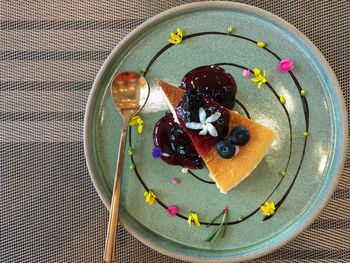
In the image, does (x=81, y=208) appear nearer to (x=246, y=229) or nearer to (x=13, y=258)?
(x=13, y=258)

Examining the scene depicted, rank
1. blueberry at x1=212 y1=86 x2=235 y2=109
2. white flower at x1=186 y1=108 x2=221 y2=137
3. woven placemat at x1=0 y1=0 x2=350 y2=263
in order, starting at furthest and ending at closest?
1. woven placemat at x1=0 y1=0 x2=350 y2=263
2. blueberry at x1=212 y1=86 x2=235 y2=109
3. white flower at x1=186 y1=108 x2=221 y2=137

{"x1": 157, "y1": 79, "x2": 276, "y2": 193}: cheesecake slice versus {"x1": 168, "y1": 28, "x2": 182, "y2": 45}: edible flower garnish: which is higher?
{"x1": 168, "y1": 28, "x2": 182, "y2": 45}: edible flower garnish

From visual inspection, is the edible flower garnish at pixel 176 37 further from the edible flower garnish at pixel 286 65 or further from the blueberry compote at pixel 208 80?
the edible flower garnish at pixel 286 65

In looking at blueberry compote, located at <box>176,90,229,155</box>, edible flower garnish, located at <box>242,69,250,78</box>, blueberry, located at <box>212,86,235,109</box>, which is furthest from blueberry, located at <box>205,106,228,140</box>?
edible flower garnish, located at <box>242,69,250,78</box>

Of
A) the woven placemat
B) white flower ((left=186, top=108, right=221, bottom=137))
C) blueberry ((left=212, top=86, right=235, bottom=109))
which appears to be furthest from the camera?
the woven placemat

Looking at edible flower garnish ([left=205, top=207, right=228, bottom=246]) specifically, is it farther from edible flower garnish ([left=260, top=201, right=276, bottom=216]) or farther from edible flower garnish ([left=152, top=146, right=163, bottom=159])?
edible flower garnish ([left=152, top=146, right=163, bottom=159])

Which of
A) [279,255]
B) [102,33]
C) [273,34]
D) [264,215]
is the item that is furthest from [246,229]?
[102,33]

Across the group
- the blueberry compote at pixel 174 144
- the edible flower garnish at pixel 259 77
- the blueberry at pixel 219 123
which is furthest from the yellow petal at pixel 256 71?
the blueberry compote at pixel 174 144

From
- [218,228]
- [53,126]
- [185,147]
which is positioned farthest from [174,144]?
[53,126]
